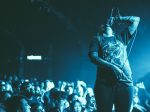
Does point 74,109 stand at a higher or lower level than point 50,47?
lower

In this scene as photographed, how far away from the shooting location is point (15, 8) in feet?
65.8

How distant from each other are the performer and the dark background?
8940 millimetres

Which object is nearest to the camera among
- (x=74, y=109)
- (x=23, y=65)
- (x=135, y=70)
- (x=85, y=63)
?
(x=74, y=109)

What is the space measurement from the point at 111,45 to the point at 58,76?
1609cm

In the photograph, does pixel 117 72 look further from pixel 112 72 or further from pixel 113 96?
pixel 113 96

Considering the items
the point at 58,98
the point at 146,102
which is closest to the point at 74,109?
the point at 58,98

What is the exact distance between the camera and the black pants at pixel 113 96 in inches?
122

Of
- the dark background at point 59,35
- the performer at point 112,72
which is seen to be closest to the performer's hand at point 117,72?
the performer at point 112,72

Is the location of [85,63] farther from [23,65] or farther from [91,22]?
[23,65]

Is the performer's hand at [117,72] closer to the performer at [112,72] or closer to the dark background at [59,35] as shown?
the performer at [112,72]

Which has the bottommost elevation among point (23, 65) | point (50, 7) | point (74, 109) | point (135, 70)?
point (74, 109)

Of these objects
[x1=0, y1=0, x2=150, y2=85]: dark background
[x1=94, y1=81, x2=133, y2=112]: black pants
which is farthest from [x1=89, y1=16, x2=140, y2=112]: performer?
[x1=0, y1=0, x2=150, y2=85]: dark background

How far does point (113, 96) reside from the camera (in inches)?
125

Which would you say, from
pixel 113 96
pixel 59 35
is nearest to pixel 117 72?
pixel 113 96
